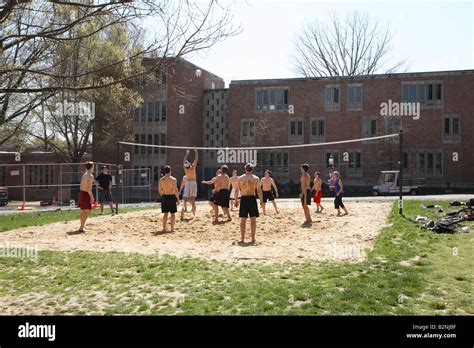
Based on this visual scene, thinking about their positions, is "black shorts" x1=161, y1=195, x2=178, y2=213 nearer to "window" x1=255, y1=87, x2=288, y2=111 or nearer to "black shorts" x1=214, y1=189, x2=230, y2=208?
"black shorts" x1=214, y1=189, x2=230, y2=208

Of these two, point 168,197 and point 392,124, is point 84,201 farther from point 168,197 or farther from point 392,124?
point 392,124

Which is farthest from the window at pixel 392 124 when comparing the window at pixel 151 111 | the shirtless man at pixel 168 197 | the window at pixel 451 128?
the shirtless man at pixel 168 197

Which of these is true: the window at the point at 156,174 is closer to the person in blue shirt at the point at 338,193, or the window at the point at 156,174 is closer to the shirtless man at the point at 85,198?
the person in blue shirt at the point at 338,193

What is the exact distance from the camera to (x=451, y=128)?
42844 millimetres

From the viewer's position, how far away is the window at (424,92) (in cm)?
4316

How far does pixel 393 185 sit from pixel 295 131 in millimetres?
13248

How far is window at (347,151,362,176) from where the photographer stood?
43.0m

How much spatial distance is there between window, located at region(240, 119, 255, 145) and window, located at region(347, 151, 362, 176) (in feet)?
31.6

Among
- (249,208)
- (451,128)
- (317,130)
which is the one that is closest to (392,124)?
(451,128)

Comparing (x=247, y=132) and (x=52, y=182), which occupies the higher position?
(x=247, y=132)

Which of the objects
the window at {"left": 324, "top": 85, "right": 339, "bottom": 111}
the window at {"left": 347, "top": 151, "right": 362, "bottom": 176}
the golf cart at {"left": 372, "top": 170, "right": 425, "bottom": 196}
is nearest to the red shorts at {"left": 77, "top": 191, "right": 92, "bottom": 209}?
the golf cart at {"left": 372, "top": 170, "right": 425, "bottom": 196}

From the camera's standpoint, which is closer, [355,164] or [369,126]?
[355,164]

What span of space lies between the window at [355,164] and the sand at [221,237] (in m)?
26.0
